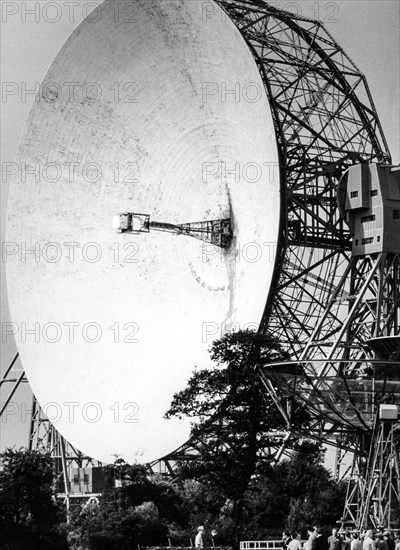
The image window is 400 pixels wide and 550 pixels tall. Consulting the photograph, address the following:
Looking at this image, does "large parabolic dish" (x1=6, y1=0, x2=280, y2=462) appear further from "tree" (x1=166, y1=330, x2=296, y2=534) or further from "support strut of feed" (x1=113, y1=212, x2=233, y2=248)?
"tree" (x1=166, y1=330, x2=296, y2=534)

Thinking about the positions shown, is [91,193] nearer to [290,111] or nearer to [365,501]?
[290,111]

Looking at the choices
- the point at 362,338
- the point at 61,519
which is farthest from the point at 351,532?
the point at 61,519

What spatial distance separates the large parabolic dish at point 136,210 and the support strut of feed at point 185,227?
520 millimetres

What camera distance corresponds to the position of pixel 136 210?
299ft

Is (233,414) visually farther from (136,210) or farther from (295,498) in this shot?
(136,210)

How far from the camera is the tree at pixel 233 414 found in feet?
239

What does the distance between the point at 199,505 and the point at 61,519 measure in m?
9.02

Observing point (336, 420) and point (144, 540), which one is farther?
point (144, 540)

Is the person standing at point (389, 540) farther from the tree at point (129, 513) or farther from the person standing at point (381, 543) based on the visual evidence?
the tree at point (129, 513)

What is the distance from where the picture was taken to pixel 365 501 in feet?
233

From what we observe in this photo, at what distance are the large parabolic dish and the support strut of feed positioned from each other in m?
0.52

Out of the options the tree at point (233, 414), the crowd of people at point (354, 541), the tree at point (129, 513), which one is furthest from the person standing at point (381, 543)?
the tree at point (129, 513)

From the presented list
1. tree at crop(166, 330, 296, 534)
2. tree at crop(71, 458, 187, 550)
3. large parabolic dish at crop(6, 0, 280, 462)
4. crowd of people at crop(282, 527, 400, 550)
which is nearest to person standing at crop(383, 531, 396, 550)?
crowd of people at crop(282, 527, 400, 550)

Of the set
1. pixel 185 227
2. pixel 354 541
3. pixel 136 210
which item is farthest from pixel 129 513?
pixel 354 541
